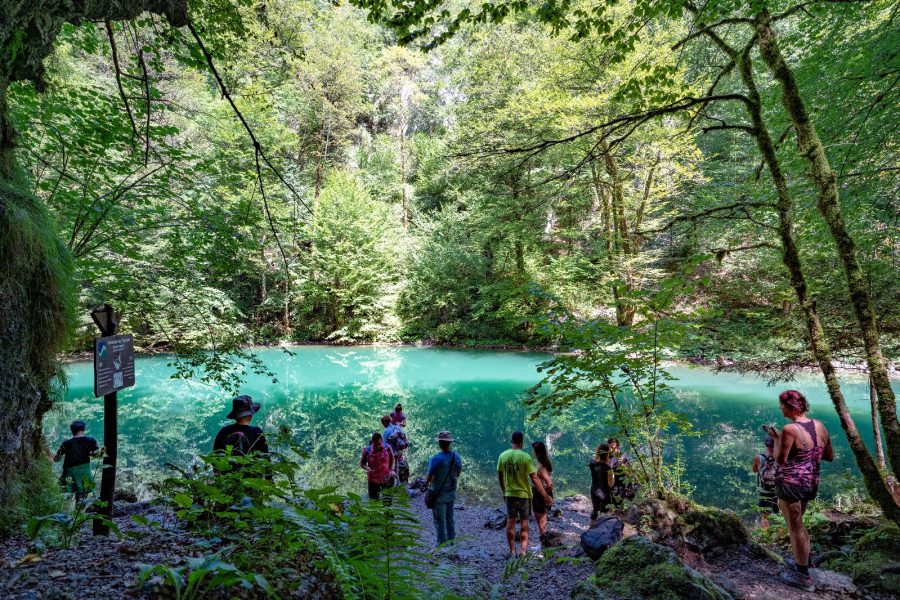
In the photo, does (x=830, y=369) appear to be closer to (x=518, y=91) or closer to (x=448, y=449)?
(x=448, y=449)

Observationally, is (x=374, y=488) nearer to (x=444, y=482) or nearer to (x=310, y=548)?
(x=444, y=482)

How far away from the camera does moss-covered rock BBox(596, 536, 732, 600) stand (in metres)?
2.75

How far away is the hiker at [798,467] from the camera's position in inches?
146

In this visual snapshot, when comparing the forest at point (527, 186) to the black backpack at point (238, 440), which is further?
the black backpack at point (238, 440)

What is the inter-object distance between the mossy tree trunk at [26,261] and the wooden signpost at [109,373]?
298 millimetres

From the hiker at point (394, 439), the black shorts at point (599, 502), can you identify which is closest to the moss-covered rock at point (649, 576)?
the black shorts at point (599, 502)

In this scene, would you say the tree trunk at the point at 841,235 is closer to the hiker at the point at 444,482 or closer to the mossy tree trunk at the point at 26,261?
the hiker at the point at 444,482

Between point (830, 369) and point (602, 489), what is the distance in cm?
309

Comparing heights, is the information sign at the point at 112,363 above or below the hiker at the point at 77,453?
above

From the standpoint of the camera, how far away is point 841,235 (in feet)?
12.9

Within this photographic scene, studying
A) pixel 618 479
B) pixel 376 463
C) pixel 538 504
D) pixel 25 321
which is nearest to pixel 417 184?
pixel 376 463

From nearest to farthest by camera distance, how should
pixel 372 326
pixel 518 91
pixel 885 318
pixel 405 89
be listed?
pixel 885 318, pixel 518 91, pixel 372 326, pixel 405 89

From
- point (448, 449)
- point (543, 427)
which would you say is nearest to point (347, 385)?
point (543, 427)

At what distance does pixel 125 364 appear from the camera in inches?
156
